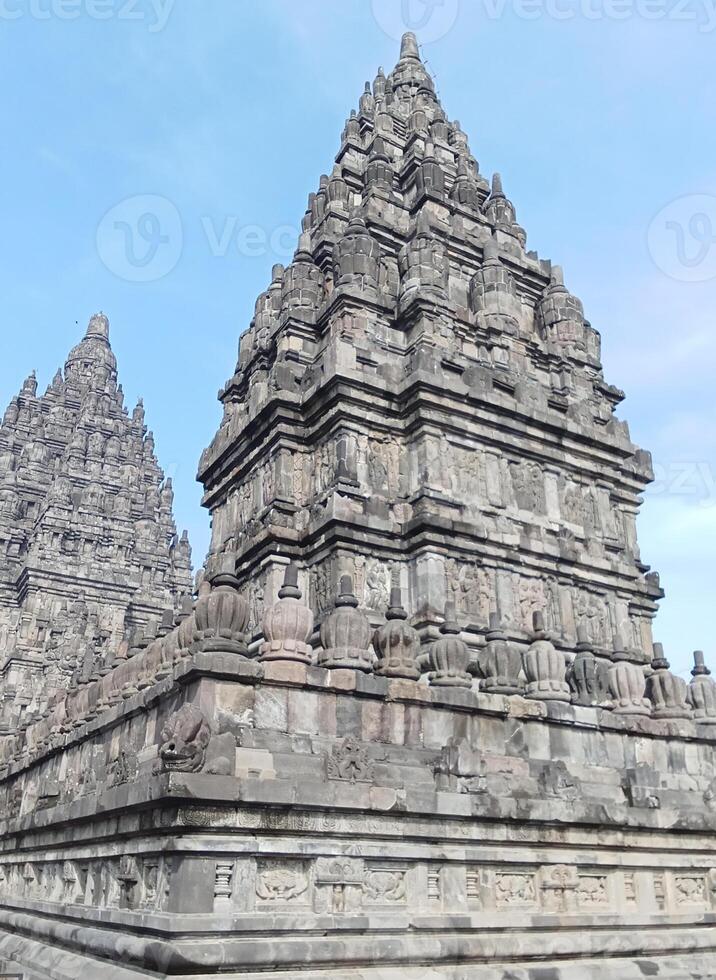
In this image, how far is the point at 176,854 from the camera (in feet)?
30.3

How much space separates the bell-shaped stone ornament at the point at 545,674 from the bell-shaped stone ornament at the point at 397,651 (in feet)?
7.97

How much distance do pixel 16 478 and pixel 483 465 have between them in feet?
159

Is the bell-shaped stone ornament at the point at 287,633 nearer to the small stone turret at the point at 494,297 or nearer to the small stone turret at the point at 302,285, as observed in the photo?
the small stone turret at the point at 302,285

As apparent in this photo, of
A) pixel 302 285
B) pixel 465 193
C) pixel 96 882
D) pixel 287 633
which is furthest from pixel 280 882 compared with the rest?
pixel 465 193

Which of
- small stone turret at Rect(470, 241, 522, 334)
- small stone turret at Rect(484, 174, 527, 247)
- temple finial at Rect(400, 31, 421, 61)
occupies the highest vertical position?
temple finial at Rect(400, 31, 421, 61)

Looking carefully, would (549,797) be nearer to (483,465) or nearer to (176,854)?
(176,854)

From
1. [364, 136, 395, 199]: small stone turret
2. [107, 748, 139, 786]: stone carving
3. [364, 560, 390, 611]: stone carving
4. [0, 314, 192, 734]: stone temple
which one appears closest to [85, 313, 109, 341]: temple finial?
[0, 314, 192, 734]: stone temple

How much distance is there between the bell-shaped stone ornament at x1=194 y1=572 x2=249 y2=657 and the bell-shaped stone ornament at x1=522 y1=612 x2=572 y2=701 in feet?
16.7

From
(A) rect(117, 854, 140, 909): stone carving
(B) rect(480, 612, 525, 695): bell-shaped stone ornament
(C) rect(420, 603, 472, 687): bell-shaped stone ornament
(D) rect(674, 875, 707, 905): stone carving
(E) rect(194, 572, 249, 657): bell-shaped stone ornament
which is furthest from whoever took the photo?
(B) rect(480, 612, 525, 695): bell-shaped stone ornament

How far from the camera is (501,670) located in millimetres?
12961

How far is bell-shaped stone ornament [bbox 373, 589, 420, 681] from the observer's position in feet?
39.4

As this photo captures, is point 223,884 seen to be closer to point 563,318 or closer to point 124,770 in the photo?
point 124,770

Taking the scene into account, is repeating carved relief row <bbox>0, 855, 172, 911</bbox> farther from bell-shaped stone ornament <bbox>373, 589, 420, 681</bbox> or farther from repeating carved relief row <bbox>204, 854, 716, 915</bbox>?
bell-shaped stone ornament <bbox>373, 589, 420, 681</bbox>

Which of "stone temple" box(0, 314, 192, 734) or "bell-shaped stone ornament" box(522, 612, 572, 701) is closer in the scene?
"bell-shaped stone ornament" box(522, 612, 572, 701)
